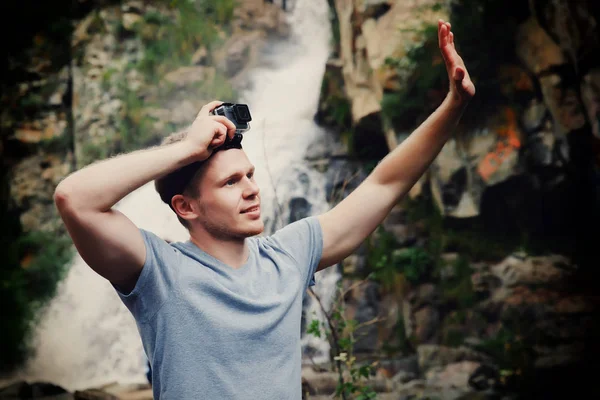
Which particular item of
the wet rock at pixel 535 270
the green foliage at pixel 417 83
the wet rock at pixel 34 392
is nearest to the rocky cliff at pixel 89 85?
the wet rock at pixel 34 392

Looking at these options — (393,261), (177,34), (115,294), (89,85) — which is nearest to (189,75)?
(177,34)

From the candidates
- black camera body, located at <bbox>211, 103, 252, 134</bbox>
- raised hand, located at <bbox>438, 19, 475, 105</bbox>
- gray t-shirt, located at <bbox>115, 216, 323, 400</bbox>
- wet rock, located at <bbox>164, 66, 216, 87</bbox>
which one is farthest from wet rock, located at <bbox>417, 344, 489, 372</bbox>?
wet rock, located at <bbox>164, 66, 216, 87</bbox>

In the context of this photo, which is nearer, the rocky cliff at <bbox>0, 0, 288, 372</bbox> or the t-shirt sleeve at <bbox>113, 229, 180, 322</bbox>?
the t-shirt sleeve at <bbox>113, 229, 180, 322</bbox>

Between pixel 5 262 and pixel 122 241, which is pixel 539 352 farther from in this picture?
pixel 5 262

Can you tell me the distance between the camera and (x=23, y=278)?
9.14 meters

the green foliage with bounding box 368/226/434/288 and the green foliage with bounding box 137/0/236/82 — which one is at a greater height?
the green foliage with bounding box 137/0/236/82

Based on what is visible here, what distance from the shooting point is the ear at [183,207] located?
56.1 inches

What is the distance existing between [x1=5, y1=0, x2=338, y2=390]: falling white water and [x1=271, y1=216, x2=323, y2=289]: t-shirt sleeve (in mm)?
5392

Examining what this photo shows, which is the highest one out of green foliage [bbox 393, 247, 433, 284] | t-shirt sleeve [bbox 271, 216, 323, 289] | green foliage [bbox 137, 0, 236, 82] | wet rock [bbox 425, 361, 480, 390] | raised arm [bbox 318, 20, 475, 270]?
green foliage [bbox 137, 0, 236, 82]

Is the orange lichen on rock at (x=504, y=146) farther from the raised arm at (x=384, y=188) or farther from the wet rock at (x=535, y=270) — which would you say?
the raised arm at (x=384, y=188)

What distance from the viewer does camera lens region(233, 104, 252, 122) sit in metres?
1.41

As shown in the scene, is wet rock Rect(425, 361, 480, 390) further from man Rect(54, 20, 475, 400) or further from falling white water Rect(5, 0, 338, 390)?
man Rect(54, 20, 475, 400)

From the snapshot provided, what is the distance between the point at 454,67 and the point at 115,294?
7.79m

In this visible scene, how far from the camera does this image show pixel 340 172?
315 inches
